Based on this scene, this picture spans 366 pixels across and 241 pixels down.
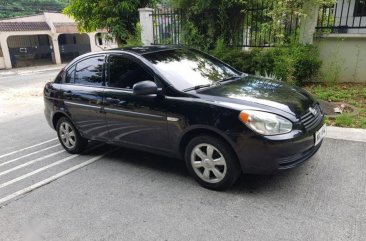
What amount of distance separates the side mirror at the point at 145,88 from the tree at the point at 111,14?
754 centimetres

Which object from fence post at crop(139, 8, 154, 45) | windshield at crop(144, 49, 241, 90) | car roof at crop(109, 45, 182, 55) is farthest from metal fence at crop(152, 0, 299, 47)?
car roof at crop(109, 45, 182, 55)

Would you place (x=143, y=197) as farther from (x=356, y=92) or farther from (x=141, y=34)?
(x=141, y=34)

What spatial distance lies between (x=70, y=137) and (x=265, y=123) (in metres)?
3.33

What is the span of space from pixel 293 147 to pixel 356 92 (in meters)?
4.39

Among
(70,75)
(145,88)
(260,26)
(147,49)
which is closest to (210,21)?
(260,26)

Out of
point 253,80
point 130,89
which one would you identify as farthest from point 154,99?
point 253,80

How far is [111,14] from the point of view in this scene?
10883 mm

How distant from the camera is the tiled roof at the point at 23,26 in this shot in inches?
1186

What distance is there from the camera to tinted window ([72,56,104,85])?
466 cm

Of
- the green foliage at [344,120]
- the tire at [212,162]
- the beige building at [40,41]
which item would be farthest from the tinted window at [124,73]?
the beige building at [40,41]

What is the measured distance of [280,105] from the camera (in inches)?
138

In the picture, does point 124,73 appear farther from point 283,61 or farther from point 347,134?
point 283,61

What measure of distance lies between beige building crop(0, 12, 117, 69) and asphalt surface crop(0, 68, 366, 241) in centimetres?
2813

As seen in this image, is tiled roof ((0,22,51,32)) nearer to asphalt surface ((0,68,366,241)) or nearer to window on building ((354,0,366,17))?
window on building ((354,0,366,17))
